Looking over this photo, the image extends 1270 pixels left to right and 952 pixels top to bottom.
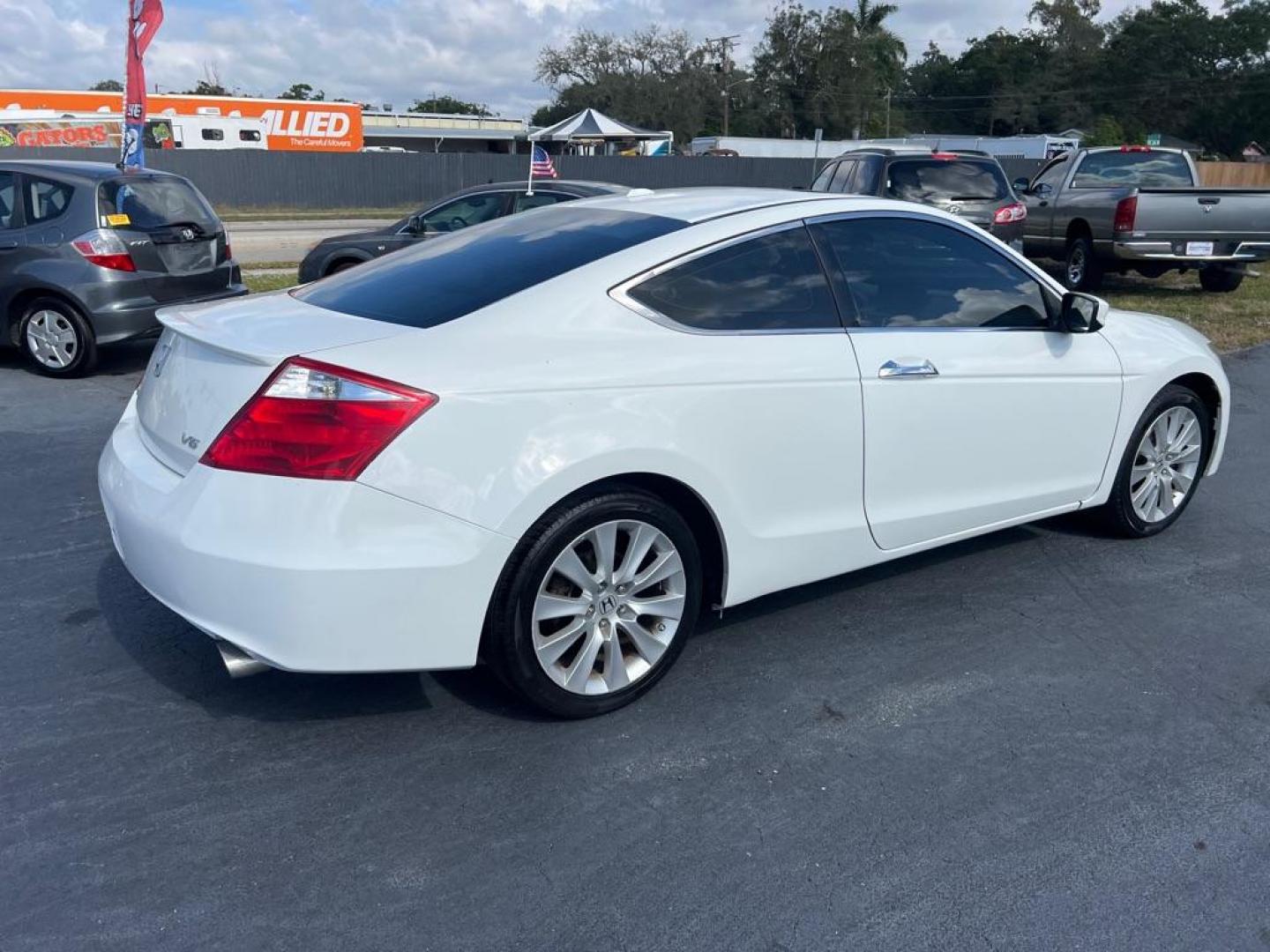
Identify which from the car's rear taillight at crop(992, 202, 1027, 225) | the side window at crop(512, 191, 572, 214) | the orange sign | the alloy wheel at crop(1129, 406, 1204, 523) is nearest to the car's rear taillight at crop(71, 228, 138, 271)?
the side window at crop(512, 191, 572, 214)

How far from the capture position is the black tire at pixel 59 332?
8.44 m

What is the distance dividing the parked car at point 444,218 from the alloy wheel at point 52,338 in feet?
9.36

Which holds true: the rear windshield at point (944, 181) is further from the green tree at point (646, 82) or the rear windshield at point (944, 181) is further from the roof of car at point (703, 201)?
the green tree at point (646, 82)

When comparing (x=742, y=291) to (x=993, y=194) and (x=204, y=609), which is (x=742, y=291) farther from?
(x=993, y=194)

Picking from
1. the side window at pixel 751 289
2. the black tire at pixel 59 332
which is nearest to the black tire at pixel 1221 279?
the side window at pixel 751 289

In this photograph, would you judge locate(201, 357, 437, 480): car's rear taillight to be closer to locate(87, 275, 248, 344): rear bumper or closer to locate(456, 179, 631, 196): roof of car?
locate(87, 275, 248, 344): rear bumper

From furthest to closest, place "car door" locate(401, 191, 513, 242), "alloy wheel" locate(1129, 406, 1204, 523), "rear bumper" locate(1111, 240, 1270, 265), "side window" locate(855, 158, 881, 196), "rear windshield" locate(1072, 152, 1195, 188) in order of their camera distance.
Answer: "rear windshield" locate(1072, 152, 1195, 188) < "rear bumper" locate(1111, 240, 1270, 265) < "side window" locate(855, 158, 881, 196) < "car door" locate(401, 191, 513, 242) < "alloy wheel" locate(1129, 406, 1204, 523)

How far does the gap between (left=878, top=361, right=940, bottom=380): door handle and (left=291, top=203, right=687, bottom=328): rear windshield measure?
0.87m

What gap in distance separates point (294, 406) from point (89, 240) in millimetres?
6258

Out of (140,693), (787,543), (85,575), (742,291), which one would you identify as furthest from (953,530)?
(85,575)

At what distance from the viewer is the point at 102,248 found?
832 cm

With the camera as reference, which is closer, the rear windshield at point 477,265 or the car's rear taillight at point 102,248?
the rear windshield at point 477,265

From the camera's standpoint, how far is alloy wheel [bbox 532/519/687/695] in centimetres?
341

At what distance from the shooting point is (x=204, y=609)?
318 cm
